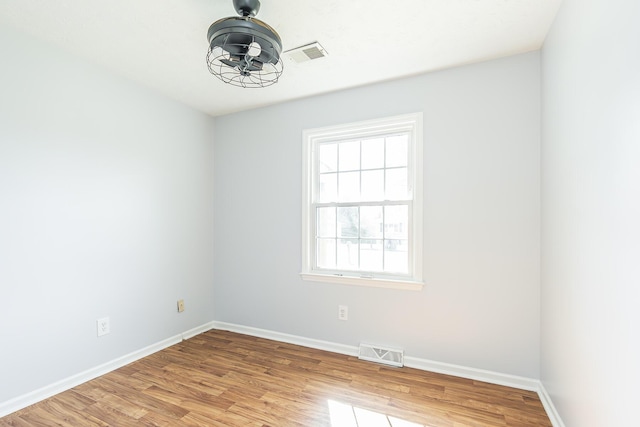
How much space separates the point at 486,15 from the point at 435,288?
194cm

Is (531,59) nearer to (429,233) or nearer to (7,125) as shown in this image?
(429,233)

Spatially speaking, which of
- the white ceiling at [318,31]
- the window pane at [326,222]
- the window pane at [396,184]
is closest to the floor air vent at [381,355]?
the window pane at [326,222]

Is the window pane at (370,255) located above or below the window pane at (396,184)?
below

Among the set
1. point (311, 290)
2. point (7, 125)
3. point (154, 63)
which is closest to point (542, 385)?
point (311, 290)

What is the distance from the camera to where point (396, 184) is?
2805 mm

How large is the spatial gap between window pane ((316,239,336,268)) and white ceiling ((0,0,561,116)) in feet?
4.98

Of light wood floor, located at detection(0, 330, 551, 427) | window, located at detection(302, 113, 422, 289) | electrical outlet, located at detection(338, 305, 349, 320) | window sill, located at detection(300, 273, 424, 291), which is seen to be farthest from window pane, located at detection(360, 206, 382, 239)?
light wood floor, located at detection(0, 330, 551, 427)

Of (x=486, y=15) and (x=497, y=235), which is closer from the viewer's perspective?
(x=486, y=15)

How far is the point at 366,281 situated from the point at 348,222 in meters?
0.58

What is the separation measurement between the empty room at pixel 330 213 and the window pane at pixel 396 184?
1.0 inches

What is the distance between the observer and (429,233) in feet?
8.46

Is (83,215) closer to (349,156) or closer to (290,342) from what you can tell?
(290,342)

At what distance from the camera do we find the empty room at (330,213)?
1.57 metres

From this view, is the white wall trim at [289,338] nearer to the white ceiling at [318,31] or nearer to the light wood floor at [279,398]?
the light wood floor at [279,398]
